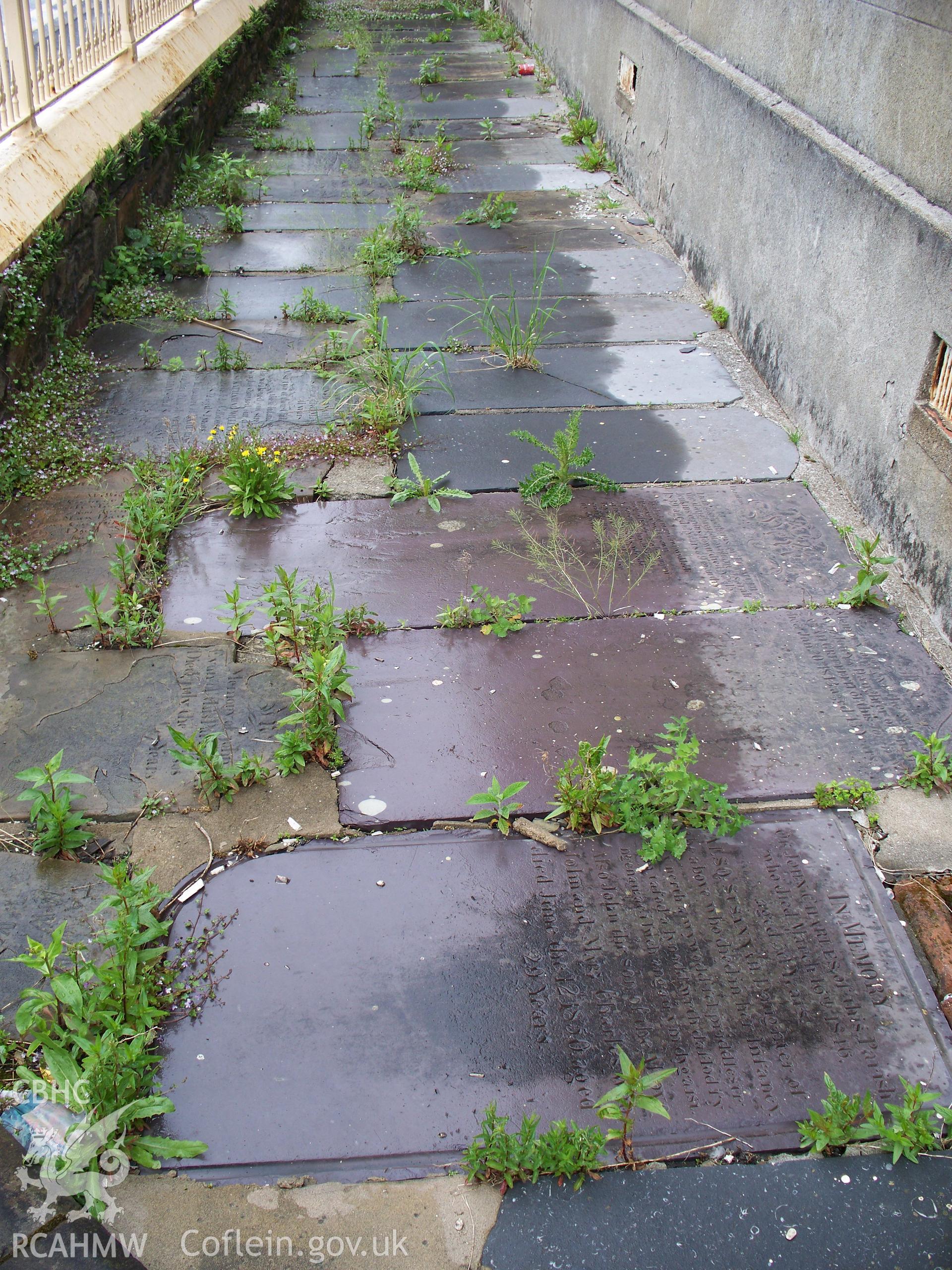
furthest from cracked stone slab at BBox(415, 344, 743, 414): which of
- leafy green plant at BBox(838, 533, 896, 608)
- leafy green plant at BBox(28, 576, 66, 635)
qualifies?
leafy green plant at BBox(28, 576, 66, 635)

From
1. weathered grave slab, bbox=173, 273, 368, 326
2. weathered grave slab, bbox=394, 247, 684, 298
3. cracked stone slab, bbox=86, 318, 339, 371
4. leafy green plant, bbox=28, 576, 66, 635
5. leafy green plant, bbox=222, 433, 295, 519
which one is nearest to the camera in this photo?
leafy green plant, bbox=28, 576, 66, 635

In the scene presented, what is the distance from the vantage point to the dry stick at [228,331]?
5566 millimetres

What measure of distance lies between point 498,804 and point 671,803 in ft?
1.64

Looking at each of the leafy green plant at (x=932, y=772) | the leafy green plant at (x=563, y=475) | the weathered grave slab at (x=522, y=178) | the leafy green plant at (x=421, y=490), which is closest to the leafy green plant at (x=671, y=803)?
the leafy green plant at (x=932, y=772)

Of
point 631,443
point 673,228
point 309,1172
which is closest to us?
point 309,1172

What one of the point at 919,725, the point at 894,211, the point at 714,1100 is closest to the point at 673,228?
the point at 894,211

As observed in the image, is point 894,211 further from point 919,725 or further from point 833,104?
point 919,725

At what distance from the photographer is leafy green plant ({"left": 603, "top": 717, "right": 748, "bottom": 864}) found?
2826 millimetres

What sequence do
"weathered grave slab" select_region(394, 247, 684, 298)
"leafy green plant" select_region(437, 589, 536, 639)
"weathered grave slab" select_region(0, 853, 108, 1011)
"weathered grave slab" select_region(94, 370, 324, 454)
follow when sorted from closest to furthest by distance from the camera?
"weathered grave slab" select_region(0, 853, 108, 1011) < "leafy green plant" select_region(437, 589, 536, 639) < "weathered grave slab" select_region(94, 370, 324, 454) < "weathered grave slab" select_region(394, 247, 684, 298)

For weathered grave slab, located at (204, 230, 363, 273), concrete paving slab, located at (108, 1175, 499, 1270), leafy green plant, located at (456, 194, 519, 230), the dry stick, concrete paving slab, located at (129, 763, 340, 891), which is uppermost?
leafy green plant, located at (456, 194, 519, 230)

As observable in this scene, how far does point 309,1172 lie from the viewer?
6.92 ft

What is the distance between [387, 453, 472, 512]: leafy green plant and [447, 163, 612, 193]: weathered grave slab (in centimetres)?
448

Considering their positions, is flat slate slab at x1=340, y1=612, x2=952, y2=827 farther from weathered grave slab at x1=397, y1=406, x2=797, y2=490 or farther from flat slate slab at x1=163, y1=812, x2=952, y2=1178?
weathered grave slab at x1=397, y1=406, x2=797, y2=490

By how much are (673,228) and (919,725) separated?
15.3 feet
